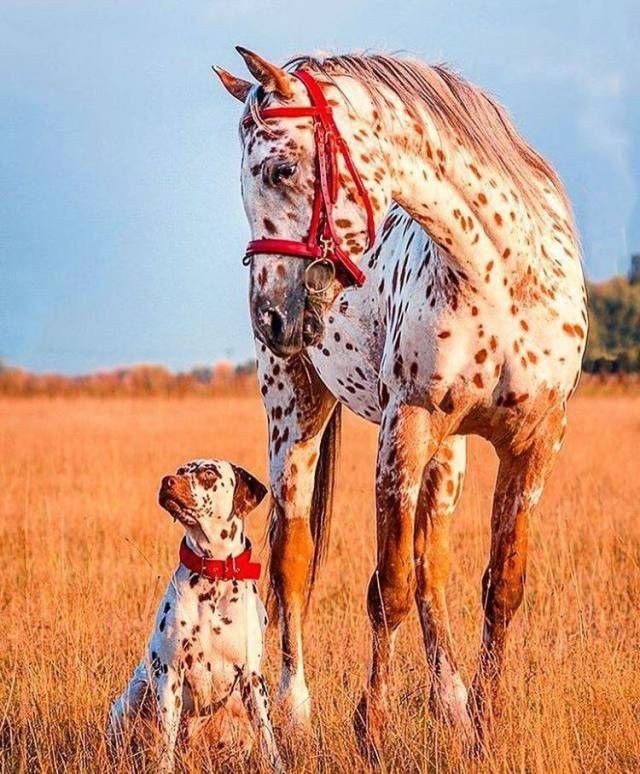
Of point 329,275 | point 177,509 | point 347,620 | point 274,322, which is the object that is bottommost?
point 347,620

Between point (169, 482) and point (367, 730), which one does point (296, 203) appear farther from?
point (367, 730)

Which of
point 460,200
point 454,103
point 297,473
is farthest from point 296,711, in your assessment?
point 454,103

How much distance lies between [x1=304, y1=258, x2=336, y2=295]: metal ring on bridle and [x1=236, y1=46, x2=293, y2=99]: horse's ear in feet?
1.75

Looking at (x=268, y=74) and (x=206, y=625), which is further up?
(x=268, y=74)

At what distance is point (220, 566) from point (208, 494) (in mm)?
245

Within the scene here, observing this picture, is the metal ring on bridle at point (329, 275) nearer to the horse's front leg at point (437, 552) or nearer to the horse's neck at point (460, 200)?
the horse's neck at point (460, 200)

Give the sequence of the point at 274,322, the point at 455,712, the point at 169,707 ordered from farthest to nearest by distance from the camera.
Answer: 1. the point at 455,712
2. the point at 169,707
3. the point at 274,322

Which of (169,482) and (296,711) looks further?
(296,711)

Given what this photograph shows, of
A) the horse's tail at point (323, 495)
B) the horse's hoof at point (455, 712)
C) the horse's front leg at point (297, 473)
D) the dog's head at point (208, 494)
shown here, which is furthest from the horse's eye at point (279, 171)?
the horse's tail at point (323, 495)

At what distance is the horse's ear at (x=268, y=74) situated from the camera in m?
4.26

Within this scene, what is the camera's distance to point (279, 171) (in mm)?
4328

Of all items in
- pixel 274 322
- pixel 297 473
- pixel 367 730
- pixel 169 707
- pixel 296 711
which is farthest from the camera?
pixel 297 473

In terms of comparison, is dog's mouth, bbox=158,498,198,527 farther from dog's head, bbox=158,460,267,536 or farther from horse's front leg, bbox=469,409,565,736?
horse's front leg, bbox=469,409,565,736

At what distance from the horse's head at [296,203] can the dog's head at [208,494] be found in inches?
20.1
